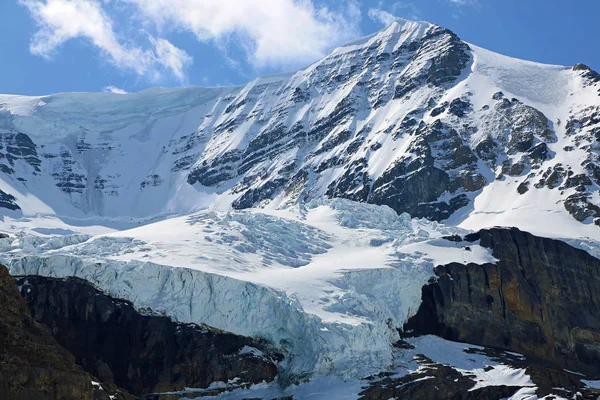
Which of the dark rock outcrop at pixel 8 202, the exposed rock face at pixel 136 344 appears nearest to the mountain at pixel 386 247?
the exposed rock face at pixel 136 344

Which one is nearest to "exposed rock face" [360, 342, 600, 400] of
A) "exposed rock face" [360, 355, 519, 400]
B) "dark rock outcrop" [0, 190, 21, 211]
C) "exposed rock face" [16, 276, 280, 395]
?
"exposed rock face" [360, 355, 519, 400]

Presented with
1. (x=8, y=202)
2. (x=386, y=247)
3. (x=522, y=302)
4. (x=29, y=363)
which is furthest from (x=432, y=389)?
(x=8, y=202)

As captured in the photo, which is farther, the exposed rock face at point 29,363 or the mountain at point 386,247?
the mountain at point 386,247

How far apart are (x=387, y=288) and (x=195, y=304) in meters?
22.1

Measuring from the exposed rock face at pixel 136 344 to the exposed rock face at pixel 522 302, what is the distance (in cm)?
1981

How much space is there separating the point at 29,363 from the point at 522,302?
7522cm

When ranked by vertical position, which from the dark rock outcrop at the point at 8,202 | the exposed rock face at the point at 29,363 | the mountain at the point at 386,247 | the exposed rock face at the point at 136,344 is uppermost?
the dark rock outcrop at the point at 8,202

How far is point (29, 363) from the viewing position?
183ft

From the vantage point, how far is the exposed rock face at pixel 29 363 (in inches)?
2120

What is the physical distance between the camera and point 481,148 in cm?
17725

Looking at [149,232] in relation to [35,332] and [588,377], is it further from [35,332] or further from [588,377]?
[35,332]

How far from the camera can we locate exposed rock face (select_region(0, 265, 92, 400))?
53844 millimetres

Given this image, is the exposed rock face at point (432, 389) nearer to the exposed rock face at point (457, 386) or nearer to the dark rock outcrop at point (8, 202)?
the exposed rock face at point (457, 386)

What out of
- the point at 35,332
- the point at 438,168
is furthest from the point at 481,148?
the point at 35,332
